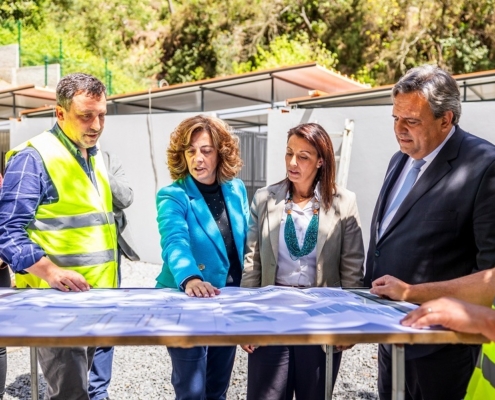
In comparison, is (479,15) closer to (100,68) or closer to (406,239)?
(100,68)

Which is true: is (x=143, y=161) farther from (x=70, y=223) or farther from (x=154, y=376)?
(x=70, y=223)

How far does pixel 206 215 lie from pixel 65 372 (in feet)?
3.00

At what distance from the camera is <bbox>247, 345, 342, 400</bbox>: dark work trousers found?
2764 mm

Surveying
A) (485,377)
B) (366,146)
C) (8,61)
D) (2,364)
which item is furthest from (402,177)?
(8,61)

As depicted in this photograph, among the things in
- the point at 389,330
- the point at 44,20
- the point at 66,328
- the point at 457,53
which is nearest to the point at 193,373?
the point at 66,328

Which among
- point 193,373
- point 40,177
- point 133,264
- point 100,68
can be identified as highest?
point 100,68

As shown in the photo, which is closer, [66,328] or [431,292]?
[66,328]

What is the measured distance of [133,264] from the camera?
442 inches

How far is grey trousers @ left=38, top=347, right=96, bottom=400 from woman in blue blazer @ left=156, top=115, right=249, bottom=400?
0.39m

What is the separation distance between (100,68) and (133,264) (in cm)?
1985

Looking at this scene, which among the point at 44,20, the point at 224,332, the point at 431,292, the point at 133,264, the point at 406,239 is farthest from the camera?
the point at 44,20

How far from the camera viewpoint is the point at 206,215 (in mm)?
2906

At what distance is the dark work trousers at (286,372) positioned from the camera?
2.76 meters

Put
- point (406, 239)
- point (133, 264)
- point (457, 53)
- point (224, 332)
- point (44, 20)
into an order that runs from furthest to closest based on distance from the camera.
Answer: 1. point (44, 20)
2. point (457, 53)
3. point (133, 264)
4. point (406, 239)
5. point (224, 332)
